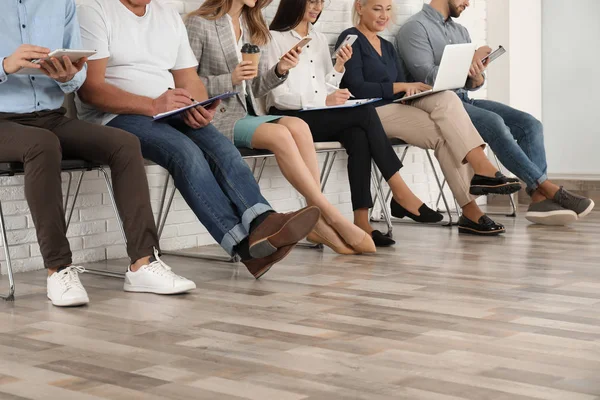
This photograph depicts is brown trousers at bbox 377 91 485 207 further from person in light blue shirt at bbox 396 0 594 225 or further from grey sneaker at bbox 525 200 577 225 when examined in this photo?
grey sneaker at bbox 525 200 577 225

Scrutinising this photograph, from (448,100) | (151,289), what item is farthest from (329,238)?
(448,100)

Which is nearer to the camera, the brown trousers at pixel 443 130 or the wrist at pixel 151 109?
the wrist at pixel 151 109

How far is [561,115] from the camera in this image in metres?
6.52

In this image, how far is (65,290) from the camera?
2920 mm

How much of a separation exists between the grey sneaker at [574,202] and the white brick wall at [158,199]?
1044mm

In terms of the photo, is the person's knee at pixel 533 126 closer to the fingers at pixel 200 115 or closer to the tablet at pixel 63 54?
the fingers at pixel 200 115

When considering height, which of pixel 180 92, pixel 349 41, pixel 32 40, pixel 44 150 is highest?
pixel 32 40

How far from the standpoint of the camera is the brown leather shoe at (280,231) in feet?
10.5

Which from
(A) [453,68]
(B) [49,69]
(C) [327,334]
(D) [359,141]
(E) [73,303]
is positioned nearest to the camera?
(C) [327,334]

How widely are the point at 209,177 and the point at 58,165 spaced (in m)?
0.58

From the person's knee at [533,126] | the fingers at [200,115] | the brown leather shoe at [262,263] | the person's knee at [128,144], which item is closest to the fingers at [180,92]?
the fingers at [200,115]

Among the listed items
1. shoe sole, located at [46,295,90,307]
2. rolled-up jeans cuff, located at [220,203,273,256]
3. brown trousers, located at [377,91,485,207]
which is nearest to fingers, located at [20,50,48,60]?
shoe sole, located at [46,295,90,307]

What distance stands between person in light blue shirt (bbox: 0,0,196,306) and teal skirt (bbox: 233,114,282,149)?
0.72 m

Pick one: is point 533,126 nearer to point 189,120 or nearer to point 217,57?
point 217,57
